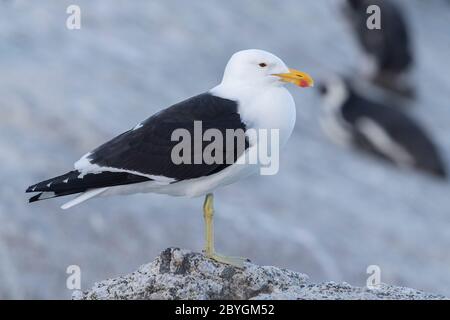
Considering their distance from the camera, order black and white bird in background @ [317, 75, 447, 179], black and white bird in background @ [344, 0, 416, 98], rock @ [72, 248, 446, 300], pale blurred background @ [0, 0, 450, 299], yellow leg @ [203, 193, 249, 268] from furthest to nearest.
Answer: black and white bird in background @ [344, 0, 416, 98]
black and white bird in background @ [317, 75, 447, 179]
pale blurred background @ [0, 0, 450, 299]
yellow leg @ [203, 193, 249, 268]
rock @ [72, 248, 446, 300]

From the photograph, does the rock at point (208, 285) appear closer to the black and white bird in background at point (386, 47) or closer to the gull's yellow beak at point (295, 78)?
the gull's yellow beak at point (295, 78)

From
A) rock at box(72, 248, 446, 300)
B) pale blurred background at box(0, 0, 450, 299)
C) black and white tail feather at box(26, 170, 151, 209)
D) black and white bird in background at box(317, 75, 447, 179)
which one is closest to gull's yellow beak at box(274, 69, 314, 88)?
black and white tail feather at box(26, 170, 151, 209)

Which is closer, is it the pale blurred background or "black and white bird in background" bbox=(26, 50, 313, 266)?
"black and white bird in background" bbox=(26, 50, 313, 266)

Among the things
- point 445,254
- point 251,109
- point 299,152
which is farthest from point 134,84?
point 251,109

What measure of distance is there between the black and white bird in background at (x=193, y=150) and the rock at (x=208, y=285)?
4.5 inches

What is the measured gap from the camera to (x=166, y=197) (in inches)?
566

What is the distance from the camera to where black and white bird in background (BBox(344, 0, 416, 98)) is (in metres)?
26.0

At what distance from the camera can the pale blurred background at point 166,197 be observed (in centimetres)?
1327

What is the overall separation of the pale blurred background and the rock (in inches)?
244

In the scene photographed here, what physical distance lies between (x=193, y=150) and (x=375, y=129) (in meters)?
15.8

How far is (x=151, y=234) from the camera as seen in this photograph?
13.5 metres

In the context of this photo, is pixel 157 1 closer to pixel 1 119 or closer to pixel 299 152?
pixel 299 152

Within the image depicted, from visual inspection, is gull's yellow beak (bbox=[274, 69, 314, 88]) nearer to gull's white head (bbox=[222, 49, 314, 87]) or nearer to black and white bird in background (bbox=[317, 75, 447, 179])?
gull's white head (bbox=[222, 49, 314, 87])
